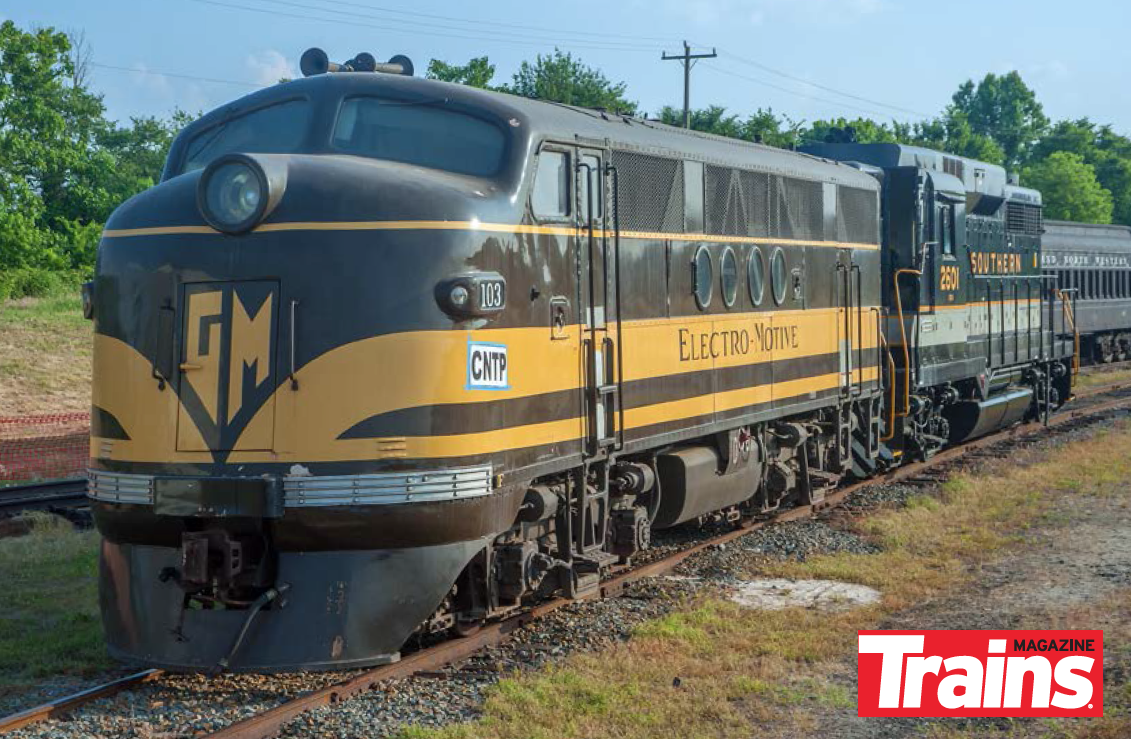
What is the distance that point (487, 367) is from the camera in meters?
7.73

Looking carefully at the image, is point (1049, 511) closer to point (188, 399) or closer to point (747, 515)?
point (747, 515)

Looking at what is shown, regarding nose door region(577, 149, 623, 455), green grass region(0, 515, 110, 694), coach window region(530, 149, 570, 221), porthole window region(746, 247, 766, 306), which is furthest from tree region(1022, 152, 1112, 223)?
coach window region(530, 149, 570, 221)

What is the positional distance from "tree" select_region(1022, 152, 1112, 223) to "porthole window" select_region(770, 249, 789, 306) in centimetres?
6699

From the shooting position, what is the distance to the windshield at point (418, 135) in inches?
324

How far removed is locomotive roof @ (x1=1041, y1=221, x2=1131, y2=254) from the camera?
32438mm

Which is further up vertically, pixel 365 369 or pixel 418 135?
pixel 418 135

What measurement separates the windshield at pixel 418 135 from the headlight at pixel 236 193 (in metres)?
1.01

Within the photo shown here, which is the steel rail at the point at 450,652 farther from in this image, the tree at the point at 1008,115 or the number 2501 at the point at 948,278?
the tree at the point at 1008,115

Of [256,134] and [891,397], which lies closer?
[256,134]

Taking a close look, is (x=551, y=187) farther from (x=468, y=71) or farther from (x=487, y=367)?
(x=468, y=71)

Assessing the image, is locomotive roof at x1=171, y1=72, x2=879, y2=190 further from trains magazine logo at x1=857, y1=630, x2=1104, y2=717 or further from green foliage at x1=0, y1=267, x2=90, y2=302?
green foliage at x1=0, y1=267, x2=90, y2=302

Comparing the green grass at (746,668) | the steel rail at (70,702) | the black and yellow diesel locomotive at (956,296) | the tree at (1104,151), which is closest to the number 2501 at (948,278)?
the black and yellow diesel locomotive at (956,296)

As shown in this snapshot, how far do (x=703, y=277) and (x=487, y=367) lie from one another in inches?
128

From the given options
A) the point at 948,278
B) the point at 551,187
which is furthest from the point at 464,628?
the point at 948,278
